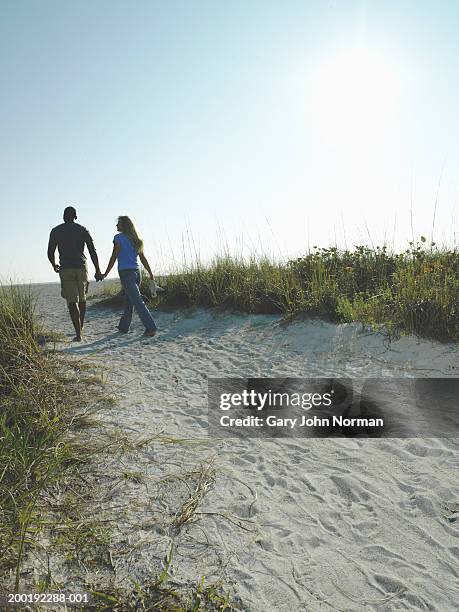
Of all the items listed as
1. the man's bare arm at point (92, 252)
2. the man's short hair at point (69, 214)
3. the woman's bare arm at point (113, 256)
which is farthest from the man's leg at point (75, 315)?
the man's short hair at point (69, 214)

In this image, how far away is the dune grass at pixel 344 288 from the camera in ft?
19.7

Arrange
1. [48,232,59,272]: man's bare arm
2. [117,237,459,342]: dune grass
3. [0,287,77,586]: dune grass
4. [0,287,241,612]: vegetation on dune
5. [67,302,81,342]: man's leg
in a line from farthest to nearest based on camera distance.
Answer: [67,302,81,342]: man's leg
[48,232,59,272]: man's bare arm
[117,237,459,342]: dune grass
[0,287,77,586]: dune grass
[0,287,241,612]: vegetation on dune

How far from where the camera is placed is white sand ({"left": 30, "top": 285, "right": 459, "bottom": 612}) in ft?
7.08

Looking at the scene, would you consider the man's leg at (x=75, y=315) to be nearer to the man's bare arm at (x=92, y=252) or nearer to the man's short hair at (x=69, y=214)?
the man's bare arm at (x=92, y=252)

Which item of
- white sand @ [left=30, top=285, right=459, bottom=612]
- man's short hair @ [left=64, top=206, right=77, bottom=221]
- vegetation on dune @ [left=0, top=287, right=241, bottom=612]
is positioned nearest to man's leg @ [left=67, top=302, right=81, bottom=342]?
man's short hair @ [left=64, top=206, right=77, bottom=221]

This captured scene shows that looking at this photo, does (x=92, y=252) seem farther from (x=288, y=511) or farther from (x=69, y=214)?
(x=288, y=511)

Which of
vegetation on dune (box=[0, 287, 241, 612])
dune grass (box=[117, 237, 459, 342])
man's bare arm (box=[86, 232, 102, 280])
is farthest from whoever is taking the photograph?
man's bare arm (box=[86, 232, 102, 280])

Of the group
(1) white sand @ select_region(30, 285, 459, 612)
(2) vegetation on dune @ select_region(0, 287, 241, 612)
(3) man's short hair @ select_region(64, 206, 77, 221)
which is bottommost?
(1) white sand @ select_region(30, 285, 459, 612)

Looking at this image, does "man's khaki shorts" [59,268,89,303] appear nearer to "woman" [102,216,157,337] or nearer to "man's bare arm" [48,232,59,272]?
"man's bare arm" [48,232,59,272]

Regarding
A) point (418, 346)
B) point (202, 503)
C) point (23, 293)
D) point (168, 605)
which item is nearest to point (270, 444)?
point (202, 503)

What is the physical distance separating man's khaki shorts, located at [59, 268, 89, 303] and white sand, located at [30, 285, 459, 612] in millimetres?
2248

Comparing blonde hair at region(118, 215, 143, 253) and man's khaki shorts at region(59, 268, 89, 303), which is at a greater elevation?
blonde hair at region(118, 215, 143, 253)

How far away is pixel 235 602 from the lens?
80.4 inches

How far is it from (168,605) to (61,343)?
A: 5414 millimetres
